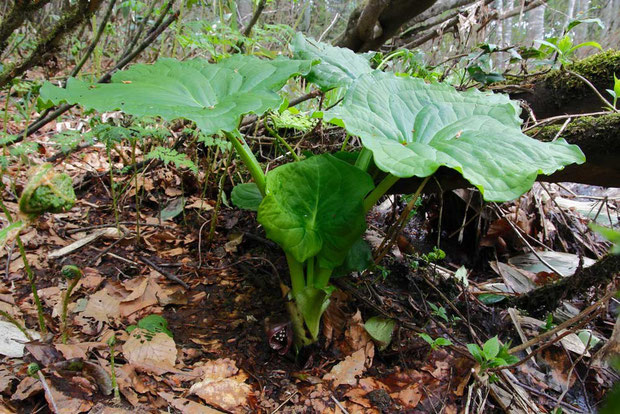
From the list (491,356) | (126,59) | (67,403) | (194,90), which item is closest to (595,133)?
(491,356)

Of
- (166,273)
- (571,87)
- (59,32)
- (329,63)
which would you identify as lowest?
(166,273)

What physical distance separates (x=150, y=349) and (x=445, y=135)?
107 cm

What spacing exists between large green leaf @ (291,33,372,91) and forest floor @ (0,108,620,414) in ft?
2.37

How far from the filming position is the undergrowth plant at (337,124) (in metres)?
0.99

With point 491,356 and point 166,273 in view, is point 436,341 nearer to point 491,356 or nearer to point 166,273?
point 491,356

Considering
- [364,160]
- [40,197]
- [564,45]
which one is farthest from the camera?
[564,45]

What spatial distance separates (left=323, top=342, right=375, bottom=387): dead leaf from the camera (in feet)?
4.07

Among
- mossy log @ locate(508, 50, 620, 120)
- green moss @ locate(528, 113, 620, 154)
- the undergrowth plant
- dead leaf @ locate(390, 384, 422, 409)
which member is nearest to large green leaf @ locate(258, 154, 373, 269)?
the undergrowth plant

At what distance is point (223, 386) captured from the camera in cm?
114

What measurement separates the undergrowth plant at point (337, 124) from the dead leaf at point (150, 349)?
1.29 ft

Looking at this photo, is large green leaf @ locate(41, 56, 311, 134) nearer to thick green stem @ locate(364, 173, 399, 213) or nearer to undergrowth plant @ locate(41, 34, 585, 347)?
undergrowth plant @ locate(41, 34, 585, 347)

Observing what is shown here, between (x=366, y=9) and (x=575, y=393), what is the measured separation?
282 centimetres

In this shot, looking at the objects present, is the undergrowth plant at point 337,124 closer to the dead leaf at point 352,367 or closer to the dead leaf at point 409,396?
the dead leaf at point 352,367

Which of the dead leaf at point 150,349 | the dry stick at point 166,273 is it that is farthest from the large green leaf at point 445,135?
the dry stick at point 166,273
